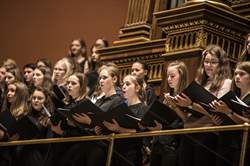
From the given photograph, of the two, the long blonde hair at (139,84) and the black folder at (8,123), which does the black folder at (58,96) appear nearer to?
the black folder at (8,123)

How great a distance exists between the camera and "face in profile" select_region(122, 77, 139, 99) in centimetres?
479

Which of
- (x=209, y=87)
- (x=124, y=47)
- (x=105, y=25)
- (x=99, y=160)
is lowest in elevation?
(x=99, y=160)

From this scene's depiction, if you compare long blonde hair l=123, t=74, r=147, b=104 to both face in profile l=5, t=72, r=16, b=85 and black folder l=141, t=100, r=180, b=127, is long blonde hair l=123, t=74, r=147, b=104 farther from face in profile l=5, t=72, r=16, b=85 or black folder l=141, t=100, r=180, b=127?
face in profile l=5, t=72, r=16, b=85

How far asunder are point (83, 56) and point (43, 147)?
73.9 inches

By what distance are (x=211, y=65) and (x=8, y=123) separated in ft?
5.55

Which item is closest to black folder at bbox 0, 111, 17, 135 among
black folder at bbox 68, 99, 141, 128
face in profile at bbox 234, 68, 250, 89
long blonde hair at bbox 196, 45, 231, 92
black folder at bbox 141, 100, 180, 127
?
black folder at bbox 68, 99, 141, 128

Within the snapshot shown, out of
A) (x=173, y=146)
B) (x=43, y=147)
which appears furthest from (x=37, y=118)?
(x=173, y=146)

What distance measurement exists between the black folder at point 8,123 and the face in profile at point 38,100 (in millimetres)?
245

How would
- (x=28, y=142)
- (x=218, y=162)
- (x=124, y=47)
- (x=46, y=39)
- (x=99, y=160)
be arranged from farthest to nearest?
(x=46, y=39), (x=124, y=47), (x=28, y=142), (x=99, y=160), (x=218, y=162)

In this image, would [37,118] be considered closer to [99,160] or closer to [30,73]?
[99,160]

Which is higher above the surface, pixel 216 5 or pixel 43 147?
pixel 216 5

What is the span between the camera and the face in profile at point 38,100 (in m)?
5.39

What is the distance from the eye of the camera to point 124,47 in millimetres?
6586

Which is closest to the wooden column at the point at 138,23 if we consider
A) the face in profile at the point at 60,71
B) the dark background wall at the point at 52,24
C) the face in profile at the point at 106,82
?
the face in profile at the point at 60,71
